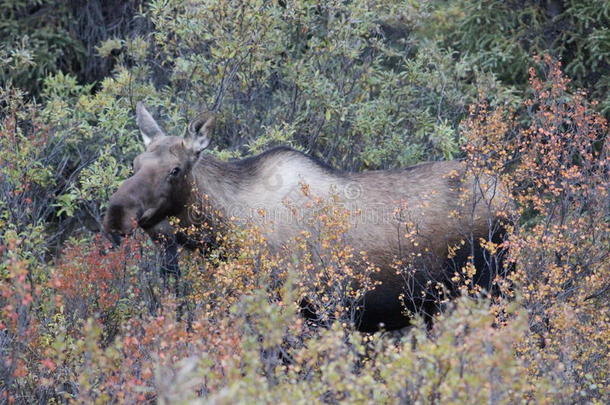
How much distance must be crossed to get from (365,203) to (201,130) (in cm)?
164

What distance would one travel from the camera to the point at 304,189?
7.62 meters

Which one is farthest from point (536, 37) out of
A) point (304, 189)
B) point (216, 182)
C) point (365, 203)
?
point (304, 189)

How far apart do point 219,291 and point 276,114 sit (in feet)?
12.3

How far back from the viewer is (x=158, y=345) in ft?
20.8

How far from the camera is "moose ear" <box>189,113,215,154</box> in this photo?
8.27 meters

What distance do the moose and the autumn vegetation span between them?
26 cm

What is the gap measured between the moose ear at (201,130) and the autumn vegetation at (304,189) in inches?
34.0

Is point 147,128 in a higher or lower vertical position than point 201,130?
lower

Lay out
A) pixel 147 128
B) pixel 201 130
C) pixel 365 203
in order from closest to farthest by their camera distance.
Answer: pixel 201 130, pixel 365 203, pixel 147 128

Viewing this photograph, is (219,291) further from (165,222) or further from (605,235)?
(605,235)

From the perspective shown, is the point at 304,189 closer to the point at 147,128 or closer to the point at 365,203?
the point at 365,203

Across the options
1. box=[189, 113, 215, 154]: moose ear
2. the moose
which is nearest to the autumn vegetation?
the moose

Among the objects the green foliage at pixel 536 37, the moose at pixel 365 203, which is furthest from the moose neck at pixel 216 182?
the green foliage at pixel 536 37

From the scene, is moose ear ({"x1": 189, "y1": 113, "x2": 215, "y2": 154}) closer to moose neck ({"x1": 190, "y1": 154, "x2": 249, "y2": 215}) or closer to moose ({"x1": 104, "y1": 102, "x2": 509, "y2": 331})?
moose ({"x1": 104, "y1": 102, "x2": 509, "y2": 331})
